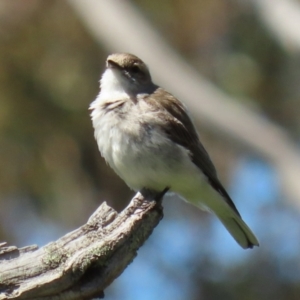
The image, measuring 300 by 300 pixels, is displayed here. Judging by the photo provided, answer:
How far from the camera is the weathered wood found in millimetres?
3604

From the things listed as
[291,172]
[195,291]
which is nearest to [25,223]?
[195,291]

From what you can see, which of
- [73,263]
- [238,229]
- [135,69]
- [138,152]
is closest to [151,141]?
[138,152]

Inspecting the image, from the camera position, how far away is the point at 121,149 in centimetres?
526

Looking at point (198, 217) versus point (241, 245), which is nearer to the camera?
point (241, 245)

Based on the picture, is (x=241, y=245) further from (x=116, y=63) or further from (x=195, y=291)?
(x=195, y=291)

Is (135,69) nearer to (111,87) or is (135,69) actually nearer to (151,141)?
(111,87)

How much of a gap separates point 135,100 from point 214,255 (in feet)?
17.9

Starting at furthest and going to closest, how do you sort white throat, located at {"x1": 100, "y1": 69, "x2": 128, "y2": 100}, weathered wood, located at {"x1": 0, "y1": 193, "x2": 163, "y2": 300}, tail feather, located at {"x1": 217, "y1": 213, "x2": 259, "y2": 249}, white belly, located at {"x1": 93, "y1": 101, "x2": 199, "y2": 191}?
tail feather, located at {"x1": 217, "y1": 213, "x2": 259, "y2": 249}, white throat, located at {"x1": 100, "y1": 69, "x2": 128, "y2": 100}, white belly, located at {"x1": 93, "y1": 101, "x2": 199, "y2": 191}, weathered wood, located at {"x1": 0, "y1": 193, "x2": 163, "y2": 300}

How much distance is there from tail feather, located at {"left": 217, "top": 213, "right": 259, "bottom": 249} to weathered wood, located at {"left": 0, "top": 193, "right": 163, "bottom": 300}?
213 cm

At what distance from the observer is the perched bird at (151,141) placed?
5.30 meters

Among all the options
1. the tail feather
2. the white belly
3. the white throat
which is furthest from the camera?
the tail feather

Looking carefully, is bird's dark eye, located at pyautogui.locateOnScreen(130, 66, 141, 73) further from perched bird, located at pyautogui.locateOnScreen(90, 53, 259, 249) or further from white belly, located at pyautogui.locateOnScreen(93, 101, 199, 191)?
white belly, located at pyautogui.locateOnScreen(93, 101, 199, 191)

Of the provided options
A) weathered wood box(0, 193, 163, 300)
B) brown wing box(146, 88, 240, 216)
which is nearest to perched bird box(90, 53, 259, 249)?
brown wing box(146, 88, 240, 216)

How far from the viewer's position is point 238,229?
6.00 meters
